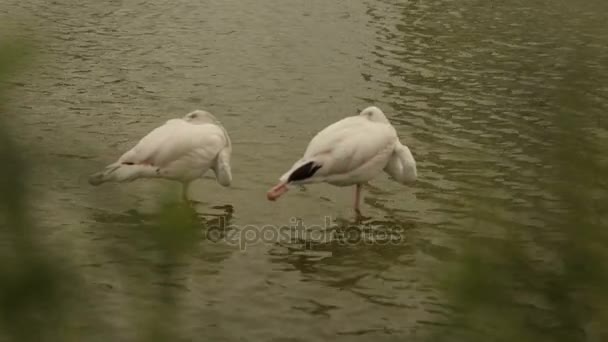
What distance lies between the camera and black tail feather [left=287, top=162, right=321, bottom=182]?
6527mm

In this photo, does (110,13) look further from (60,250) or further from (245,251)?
(60,250)

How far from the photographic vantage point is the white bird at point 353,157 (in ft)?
21.6

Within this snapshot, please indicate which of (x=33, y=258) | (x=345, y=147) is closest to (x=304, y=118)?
(x=345, y=147)

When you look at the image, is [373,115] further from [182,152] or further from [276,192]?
[182,152]

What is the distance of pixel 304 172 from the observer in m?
6.54

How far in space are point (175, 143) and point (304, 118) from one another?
3.19 m

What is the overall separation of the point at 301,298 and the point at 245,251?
0.82 metres

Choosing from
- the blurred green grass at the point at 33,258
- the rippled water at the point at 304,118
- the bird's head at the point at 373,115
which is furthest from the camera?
the bird's head at the point at 373,115

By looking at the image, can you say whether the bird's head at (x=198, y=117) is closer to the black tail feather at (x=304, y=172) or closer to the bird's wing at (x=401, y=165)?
the black tail feather at (x=304, y=172)

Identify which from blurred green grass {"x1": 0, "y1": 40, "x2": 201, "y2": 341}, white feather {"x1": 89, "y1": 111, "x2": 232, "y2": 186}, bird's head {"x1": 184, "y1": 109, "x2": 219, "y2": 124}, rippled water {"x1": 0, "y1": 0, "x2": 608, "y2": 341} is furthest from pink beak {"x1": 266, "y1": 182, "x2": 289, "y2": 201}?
blurred green grass {"x1": 0, "y1": 40, "x2": 201, "y2": 341}

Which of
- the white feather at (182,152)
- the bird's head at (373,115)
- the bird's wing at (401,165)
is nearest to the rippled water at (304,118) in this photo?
the bird's wing at (401,165)

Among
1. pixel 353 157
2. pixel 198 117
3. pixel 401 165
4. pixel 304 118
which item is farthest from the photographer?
pixel 304 118

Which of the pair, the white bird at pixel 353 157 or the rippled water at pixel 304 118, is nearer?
the rippled water at pixel 304 118

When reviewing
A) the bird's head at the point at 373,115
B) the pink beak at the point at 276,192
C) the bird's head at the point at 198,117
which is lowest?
the pink beak at the point at 276,192
